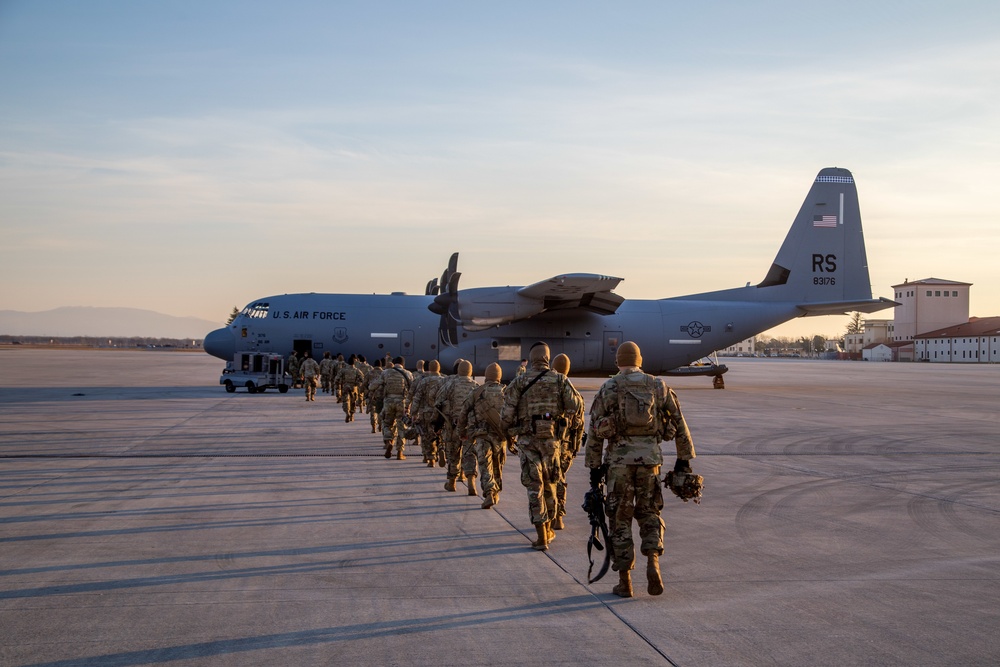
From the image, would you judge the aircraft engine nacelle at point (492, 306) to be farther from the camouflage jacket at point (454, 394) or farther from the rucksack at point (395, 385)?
the camouflage jacket at point (454, 394)

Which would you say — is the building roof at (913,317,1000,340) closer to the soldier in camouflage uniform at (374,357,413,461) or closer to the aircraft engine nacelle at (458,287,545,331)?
the aircraft engine nacelle at (458,287,545,331)

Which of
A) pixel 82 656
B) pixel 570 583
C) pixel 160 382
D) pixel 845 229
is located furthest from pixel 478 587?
pixel 160 382

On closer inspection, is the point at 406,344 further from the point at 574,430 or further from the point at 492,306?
the point at 574,430

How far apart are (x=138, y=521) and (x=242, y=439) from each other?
7.40m

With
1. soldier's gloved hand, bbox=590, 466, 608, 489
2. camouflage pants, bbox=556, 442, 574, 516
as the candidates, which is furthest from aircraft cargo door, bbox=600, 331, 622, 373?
soldier's gloved hand, bbox=590, 466, 608, 489

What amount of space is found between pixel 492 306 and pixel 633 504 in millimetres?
18239

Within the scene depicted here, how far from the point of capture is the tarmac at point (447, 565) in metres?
5.15

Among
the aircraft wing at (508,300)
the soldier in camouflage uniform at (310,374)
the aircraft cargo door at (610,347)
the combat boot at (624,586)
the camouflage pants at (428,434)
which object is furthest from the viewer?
the aircraft cargo door at (610,347)

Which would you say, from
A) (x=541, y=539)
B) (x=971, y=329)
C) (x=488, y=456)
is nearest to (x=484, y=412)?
(x=488, y=456)

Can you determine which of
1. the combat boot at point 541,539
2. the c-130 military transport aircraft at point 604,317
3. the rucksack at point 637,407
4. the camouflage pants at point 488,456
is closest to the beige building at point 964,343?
the c-130 military transport aircraft at point 604,317

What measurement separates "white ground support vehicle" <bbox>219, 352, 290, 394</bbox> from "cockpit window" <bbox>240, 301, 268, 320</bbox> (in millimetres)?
1454

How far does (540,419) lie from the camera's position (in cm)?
818

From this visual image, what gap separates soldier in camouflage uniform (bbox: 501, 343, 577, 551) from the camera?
811 centimetres

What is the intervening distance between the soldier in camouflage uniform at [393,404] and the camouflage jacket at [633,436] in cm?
751
